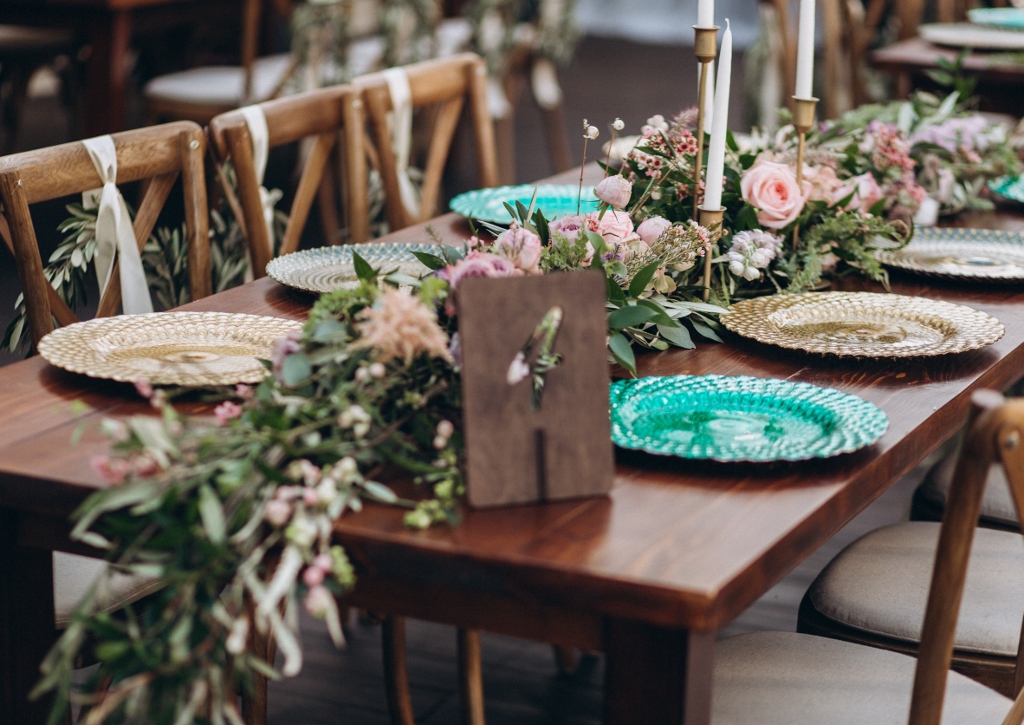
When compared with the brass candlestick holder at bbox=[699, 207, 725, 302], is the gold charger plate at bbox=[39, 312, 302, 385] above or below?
below

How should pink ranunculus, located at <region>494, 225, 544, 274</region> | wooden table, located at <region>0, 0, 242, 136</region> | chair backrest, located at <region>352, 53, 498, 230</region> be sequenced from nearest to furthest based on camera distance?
1. pink ranunculus, located at <region>494, 225, 544, 274</region>
2. chair backrest, located at <region>352, 53, 498, 230</region>
3. wooden table, located at <region>0, 0, 242, 136</region>

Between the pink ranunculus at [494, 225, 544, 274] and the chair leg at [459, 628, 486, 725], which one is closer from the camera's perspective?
the pink ranunculus at [494, 225, 544, 274]

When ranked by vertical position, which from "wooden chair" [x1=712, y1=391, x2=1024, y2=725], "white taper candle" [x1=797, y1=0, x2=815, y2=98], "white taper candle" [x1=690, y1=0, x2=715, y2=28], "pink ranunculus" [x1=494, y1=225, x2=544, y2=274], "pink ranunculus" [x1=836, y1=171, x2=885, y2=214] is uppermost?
"white taper candle" [x1=690, y1=0, x2=715, y2=28]

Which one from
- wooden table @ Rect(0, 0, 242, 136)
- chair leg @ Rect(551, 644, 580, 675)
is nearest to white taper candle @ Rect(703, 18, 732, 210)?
chair leg @ Rect(551, 644, 580, 675)

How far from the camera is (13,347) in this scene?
5.78ft

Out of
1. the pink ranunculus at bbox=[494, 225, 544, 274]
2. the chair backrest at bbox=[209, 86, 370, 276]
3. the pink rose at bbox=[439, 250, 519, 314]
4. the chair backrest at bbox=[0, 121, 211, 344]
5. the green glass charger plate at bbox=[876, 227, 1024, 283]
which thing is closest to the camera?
the pink rose at bbox=[439, 250, 519, 314]

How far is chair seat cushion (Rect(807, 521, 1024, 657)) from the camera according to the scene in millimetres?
1479

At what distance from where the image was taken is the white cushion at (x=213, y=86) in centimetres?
455

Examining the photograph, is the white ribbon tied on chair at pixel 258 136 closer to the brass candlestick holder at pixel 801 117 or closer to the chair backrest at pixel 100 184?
the chair backrest at pixel 100 184

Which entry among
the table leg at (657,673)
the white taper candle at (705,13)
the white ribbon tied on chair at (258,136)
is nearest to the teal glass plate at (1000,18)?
the white ribbon tied on chair at (258,136)

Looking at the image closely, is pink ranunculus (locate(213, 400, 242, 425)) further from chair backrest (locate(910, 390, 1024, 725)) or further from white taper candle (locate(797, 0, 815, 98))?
white taper candle (locate(797, 0, 815, 98))

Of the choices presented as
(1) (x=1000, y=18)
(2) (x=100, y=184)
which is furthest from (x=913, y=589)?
(1) (x=1000, y=18)

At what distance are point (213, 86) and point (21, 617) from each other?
3.64 m

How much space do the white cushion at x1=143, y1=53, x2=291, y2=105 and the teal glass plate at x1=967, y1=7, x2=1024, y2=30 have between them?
2.39m
